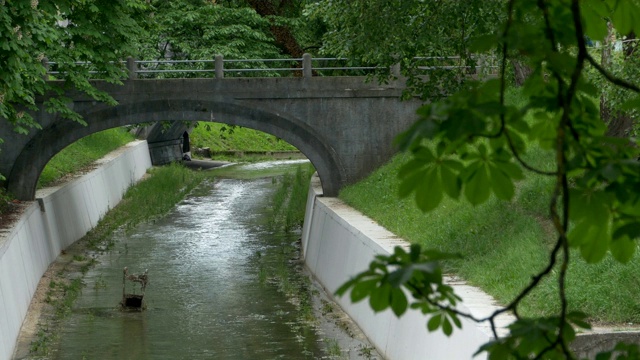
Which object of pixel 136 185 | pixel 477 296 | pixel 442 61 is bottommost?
pixel 136 185

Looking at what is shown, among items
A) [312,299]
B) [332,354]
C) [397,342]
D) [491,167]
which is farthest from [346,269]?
[491,167]

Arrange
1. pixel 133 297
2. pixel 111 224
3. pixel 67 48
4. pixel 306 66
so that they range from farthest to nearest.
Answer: pixel 111 224, pixel 306 66, pixel 67 48, pixel 133 297

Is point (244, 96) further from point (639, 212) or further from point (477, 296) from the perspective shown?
point (639, 212)

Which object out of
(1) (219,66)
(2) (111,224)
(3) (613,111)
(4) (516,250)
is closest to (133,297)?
(1) (219,66)

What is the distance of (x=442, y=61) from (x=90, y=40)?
8922 mm

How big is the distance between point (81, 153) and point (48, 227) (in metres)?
10.4

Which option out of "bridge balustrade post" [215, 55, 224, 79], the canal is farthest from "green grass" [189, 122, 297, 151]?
"bridge balustrade post" [215, 55, 224, 79]

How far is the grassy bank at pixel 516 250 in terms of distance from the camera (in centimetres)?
1265

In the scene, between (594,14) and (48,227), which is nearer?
(594,14)

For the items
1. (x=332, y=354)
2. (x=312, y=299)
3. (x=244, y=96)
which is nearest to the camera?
(x=332, y=354)

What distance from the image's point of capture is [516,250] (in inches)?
613

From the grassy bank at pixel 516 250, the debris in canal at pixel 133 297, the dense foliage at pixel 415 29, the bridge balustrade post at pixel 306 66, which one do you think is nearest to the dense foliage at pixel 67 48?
the debris in canal at pixel 133 297

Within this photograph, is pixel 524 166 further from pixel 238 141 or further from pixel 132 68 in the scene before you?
pixel 238 141

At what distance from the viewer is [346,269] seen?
20531 millimetres
